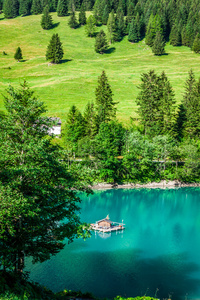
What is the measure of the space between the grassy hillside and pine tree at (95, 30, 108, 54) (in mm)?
3919

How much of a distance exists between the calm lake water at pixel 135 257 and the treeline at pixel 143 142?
45.7 feet

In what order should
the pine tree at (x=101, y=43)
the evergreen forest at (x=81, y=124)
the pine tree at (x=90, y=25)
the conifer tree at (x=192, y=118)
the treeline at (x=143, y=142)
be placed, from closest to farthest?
the evergreen forest at (x=81, y=124) < the treeline at (x=143, y=142) < the conifer tree at (x=192, y=118) < the pine tree at (x=101, y=43) < the pine tree at (x=90, y=25)

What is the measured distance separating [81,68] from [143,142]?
8648 cm

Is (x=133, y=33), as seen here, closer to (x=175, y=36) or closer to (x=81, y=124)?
(x=175, y=36)

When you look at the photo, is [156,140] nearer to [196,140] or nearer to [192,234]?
[196,140]

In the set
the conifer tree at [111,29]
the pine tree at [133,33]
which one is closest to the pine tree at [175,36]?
the pine tree at [133,33]

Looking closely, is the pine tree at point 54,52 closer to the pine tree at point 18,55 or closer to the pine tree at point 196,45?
the pine tree at point 18,55

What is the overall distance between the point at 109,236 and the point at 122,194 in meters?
24.6

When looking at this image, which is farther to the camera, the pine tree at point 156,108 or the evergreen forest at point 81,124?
the pine tree at point 156,108

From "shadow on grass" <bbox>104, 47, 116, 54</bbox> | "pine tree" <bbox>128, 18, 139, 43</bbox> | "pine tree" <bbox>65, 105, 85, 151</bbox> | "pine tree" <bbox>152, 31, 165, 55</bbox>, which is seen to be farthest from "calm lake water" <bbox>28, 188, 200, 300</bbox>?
"pine tree" <bbox>128, 18, 139, 43</bbox>

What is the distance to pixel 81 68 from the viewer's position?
15688 centimetres

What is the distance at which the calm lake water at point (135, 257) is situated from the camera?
106ft

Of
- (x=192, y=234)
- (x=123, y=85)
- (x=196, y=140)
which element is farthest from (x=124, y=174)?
(x=123, y=85)

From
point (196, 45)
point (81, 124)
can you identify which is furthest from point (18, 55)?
point (196, 45)
